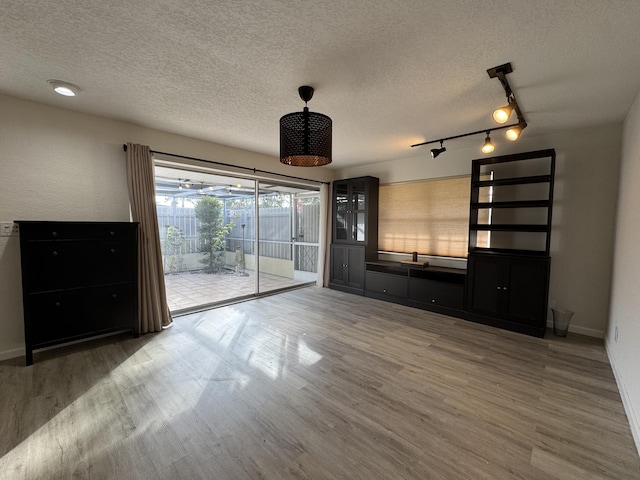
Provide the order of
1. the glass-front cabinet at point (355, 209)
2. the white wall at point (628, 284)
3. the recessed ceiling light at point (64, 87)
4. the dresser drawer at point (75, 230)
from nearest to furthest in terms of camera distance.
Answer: the white wall at point (628, 284) → the recessed ceiling light at point (64, 87) → the dresser drawer at point (75, 230) → the glass-front cabinet at point (355, 209)

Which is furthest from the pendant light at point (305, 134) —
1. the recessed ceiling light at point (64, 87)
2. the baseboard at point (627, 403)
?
the baseboard at point (627, 403)

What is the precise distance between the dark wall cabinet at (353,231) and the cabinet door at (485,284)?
1807 millimetres

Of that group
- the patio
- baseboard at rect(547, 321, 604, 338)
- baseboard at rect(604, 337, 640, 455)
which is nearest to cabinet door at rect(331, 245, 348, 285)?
the patio

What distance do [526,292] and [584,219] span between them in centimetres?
113

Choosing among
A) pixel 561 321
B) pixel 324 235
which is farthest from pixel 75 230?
pixel 561 321

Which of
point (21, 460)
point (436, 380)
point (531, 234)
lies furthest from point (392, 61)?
point (21, 460)

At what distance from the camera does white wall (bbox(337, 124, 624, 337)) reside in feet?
10.3

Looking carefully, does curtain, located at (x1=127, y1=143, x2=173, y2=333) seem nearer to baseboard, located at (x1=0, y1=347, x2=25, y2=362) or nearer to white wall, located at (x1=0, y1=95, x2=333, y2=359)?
white wall, located at (x1=0, y1=95, x2=333, y2=359)

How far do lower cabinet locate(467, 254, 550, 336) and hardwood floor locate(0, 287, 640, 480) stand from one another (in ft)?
1.05

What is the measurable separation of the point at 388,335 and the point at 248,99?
116 inches

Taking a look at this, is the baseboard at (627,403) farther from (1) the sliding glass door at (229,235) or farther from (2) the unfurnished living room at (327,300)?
(1) the sliding glass door at (229,235)

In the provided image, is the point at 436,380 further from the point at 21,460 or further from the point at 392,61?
the point at 21,460

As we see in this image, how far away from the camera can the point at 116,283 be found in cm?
291

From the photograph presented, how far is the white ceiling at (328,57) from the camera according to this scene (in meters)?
1.51
